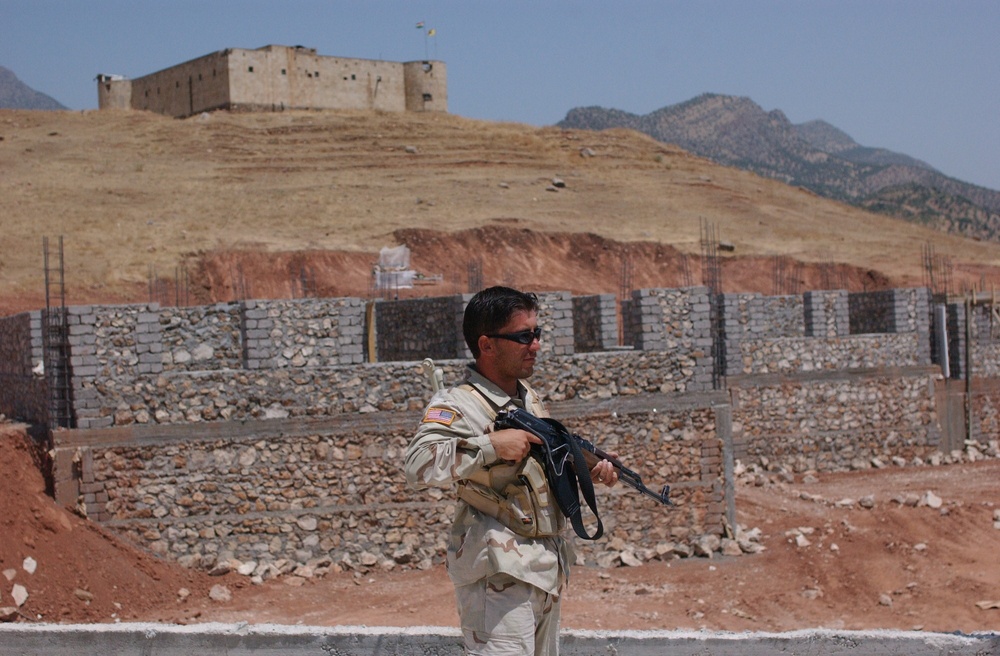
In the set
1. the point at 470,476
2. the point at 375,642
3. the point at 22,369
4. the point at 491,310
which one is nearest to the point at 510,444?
the point at 470,476

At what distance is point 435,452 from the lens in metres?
4.32

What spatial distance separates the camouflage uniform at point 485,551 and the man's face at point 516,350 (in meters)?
0.14

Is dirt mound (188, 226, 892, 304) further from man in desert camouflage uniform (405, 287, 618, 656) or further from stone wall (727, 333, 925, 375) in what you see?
man in desert camouflage uniform (405, 287, 618, 656)

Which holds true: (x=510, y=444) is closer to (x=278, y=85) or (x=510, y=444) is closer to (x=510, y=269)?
(x=510, y=269)

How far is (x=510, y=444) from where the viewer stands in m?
4.32

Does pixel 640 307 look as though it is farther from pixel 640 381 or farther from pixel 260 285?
pixel 260 285

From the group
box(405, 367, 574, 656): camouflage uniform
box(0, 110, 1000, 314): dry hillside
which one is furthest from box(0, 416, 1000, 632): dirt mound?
box(0, 110, 1000, 314): dry hillside

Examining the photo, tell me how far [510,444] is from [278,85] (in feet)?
200

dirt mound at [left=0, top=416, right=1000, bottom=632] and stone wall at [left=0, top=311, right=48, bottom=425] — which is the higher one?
stone wall at [left=0, top=311, right=48, bottom=425]

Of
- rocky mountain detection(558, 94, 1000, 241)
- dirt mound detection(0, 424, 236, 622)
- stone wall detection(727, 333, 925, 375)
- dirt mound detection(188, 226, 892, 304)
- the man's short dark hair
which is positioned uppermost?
rocky mountain detection(558, 94, 1000, 241)

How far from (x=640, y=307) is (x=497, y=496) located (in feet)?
31.1

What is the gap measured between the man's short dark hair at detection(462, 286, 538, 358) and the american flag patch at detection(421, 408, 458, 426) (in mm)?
268

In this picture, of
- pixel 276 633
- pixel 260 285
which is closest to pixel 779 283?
pixel 260 285

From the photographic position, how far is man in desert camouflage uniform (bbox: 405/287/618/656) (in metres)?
4.32
